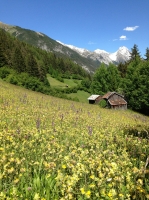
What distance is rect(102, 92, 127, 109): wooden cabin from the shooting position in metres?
63.4

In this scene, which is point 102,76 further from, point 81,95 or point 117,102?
point 81,95

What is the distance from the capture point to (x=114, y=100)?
211ft

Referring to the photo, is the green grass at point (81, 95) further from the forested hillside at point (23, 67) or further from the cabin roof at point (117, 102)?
the cabin roof at point (117, 102)

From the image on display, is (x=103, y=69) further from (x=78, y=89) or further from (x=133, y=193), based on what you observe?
(x=133, y=193)

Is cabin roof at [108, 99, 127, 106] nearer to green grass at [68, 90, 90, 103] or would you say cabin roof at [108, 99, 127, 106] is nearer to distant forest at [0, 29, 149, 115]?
distant forest at [0, 29, 149, 115]

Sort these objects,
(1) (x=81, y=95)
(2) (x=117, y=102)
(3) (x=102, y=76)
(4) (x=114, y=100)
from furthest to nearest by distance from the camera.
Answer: (1) (x=81, y=95) → (3) (x=102, y=76) → (2) (x=117, y=102) → (4) (x=114, y=100)

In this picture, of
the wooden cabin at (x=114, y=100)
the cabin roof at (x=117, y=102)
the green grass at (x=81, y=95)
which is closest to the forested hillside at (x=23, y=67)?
the green grass at (x=81, y=95)

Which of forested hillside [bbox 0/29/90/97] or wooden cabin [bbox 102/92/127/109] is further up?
forested hillside [bbox 0/29/90/97]

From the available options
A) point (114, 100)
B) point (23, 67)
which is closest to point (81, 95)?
point (23, 67)

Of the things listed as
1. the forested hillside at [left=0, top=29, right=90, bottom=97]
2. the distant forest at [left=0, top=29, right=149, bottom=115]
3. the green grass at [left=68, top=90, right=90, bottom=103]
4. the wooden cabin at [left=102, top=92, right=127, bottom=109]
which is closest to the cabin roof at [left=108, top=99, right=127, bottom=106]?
the wooden cabin at [left=102, top=92, right=127, bottom=109]

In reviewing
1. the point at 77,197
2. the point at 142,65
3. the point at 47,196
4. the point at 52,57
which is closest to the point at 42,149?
the point at 47,196

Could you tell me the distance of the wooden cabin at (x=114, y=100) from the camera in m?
63.4

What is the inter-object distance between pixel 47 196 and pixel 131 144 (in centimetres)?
460

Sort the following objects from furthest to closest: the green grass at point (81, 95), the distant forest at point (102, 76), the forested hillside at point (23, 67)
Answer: the green grass at point (81, 95)
the forested hillside at point (23, 67)
the distant forest at point (102, 76)
